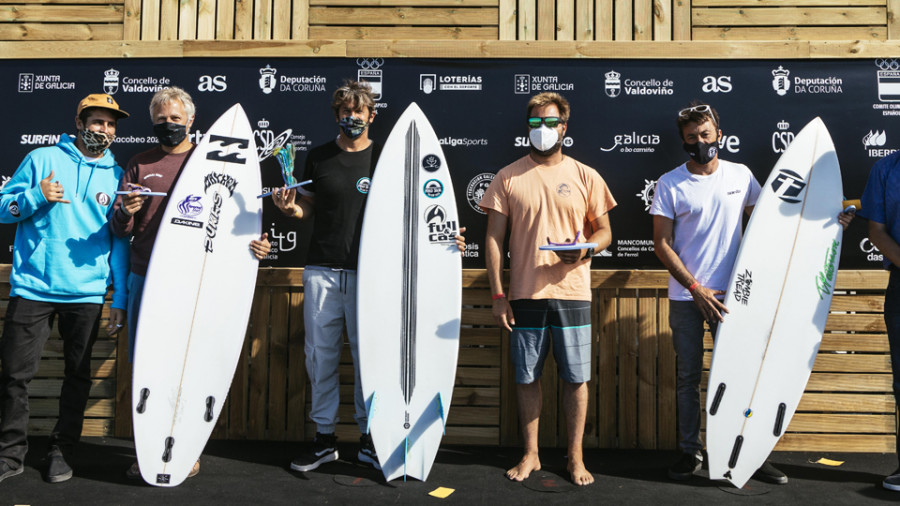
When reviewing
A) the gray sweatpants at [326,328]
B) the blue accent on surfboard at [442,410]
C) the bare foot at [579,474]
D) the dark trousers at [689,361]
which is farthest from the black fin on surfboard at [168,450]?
the dark trousers at [689,361]

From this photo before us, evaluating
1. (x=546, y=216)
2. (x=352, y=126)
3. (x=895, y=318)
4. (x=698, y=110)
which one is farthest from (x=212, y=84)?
(x=895, y=318)

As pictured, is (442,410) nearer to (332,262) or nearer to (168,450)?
(332,262)

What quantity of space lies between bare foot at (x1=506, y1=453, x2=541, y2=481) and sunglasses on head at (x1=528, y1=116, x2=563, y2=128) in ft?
4.30

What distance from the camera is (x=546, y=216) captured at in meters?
2.25

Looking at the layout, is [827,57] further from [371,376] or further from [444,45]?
[371,376]

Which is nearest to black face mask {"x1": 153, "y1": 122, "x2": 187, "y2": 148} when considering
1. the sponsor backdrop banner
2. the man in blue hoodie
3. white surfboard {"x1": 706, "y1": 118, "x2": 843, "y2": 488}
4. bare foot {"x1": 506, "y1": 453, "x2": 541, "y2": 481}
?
the man in blue hoodie

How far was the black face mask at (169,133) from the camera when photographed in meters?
2.37

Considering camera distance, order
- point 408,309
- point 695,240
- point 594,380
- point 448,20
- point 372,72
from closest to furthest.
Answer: point 695,240 → point 408,309 → point 594,380 → point 372,72 → point 448,20

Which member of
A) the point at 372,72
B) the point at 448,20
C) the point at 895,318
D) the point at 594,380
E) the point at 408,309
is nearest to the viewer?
the point at 895,318

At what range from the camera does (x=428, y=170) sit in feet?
8.23

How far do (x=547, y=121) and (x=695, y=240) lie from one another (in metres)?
0.76

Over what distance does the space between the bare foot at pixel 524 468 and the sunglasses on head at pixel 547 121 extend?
131 cm

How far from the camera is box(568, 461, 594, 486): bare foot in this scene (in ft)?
7.39

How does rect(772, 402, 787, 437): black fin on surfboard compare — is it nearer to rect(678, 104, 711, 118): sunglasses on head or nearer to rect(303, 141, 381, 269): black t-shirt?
rect(678, 104, 711, 118): sunglasses on head
